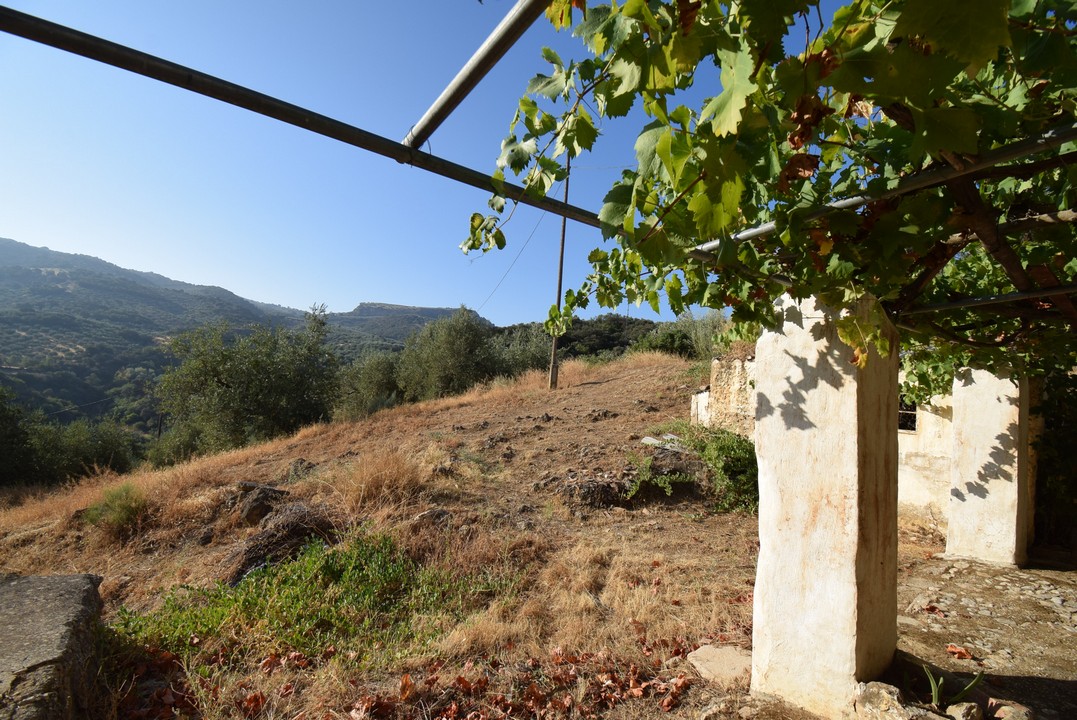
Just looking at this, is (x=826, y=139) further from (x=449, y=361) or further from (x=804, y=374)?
(x=449, y=361)

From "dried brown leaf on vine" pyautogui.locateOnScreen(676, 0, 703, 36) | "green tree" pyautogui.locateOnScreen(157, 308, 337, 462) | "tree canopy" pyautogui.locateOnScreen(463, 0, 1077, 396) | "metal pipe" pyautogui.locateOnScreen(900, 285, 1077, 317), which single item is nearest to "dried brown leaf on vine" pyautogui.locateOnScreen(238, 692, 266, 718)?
"tree canopy" pyautogui.locateOnScreen(463, 0, 1077, 396)

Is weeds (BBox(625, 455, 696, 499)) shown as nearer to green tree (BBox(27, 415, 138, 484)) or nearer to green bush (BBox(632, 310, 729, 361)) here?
green bush (BBox(632, 310, 729, 361))

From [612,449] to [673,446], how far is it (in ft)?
3.27

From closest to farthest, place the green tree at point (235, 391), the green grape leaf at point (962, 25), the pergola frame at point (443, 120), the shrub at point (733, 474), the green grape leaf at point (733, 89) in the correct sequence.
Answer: the green grape leaf at point (962, 25) → the green grape leaf at point (733, 89) → the pergola frame at point (443, 120) → the shrub at point (733, 474) → the green tree at point (235, 391)

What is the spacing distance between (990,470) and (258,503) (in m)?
7.80

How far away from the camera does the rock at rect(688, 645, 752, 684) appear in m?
2.88

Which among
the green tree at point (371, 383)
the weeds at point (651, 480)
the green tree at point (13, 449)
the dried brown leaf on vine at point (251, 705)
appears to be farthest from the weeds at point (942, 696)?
the green tree at point (13, 449)

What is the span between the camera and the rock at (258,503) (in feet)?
20.4

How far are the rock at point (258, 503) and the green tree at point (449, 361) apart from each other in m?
13.7

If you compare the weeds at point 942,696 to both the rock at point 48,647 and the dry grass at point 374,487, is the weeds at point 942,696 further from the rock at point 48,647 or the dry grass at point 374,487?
the dry grass at point 374,487

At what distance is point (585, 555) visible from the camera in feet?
16.2

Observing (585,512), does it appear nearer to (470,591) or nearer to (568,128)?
(470,591)

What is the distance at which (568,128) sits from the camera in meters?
1.16

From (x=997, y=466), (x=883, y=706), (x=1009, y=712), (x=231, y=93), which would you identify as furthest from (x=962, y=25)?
(x=997, y=466)
